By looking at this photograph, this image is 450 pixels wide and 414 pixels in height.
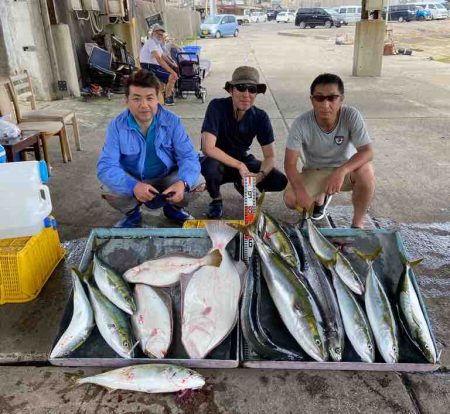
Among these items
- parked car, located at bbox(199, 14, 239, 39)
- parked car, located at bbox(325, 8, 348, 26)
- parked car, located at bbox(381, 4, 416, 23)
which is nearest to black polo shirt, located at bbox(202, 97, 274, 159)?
parked car, located at bbox(199, 14, 239, 39)

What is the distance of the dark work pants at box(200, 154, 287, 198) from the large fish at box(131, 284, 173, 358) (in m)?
1.55

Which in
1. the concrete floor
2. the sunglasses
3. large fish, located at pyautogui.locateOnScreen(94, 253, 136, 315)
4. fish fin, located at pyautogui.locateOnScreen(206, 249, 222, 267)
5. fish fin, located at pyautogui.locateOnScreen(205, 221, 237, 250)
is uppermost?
the sunglasses

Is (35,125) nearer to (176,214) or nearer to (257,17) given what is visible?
(176,214)

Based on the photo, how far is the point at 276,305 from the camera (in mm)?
2244

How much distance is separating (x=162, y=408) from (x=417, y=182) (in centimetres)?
381

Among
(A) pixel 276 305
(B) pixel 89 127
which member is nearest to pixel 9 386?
(A) pixel 276 305

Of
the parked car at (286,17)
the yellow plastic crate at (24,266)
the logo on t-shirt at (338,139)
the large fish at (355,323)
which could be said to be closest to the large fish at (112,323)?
the yellow plastic crate at (24,266)

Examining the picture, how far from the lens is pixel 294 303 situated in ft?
7.16

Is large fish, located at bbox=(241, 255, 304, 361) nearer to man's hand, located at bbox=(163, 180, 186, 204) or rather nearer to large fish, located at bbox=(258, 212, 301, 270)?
large fish, located at bbox=(258, 212, 301, 270)

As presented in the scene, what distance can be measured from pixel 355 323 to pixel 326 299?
0.20 m

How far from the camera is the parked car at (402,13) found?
136ft

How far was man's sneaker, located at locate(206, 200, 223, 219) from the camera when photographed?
3887mm

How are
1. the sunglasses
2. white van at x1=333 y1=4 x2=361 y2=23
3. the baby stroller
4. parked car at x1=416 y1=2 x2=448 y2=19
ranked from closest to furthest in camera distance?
the sunglasses → the baby stroller → white van at x1=333 y1=4 x2=361 y2=23 → parked car at x1=416 y1=2 x2=448 y2=19

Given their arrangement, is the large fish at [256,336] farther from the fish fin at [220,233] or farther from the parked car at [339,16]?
the parked car at [339,16]
